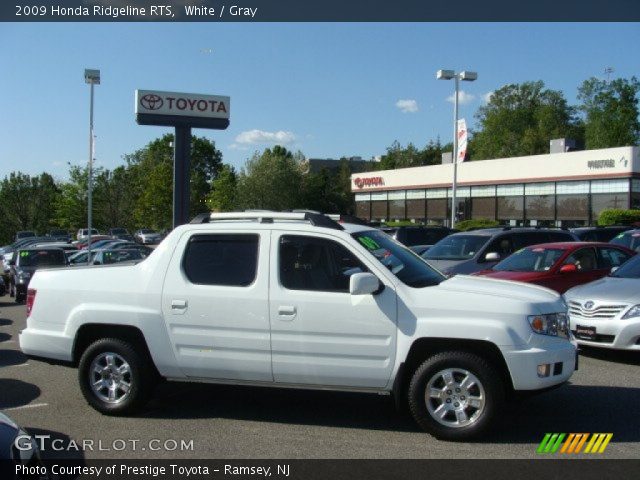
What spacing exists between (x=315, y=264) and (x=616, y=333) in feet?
15.5

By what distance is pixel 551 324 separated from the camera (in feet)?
19.1

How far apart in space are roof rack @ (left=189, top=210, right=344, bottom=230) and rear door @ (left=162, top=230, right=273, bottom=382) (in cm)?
24

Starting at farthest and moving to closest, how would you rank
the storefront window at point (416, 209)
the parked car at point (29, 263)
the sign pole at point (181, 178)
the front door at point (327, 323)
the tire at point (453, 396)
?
the storefront window at point (416, 209), the sign pole at point (181, 178), the parked car at point (29, 263), the front door at point (327, 323), the tire at point (453, 396)

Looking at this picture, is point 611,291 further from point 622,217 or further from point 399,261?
point 622,217

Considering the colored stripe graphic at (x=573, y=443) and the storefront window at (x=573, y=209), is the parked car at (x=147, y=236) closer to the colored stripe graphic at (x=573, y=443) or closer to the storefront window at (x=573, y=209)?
the storefront window at (x=573, y=209)

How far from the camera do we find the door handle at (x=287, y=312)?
594 cm

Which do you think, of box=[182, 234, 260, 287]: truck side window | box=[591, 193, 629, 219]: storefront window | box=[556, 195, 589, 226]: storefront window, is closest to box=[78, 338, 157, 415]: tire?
box=[182, 234, 260, 287]: truck side window

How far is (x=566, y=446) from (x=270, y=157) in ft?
188

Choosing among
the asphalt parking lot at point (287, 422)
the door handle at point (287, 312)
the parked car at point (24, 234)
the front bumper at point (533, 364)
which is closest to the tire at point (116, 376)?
the asphalt parking lot at point (287, 422)

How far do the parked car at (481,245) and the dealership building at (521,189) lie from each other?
24.8 m

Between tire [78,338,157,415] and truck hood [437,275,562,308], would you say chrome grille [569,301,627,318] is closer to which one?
truck hood [437,275,562,308]

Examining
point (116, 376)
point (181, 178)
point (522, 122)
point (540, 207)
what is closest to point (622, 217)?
point (540, 207)

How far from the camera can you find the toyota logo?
22766mm

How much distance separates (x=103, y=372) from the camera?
6531 millimetres
